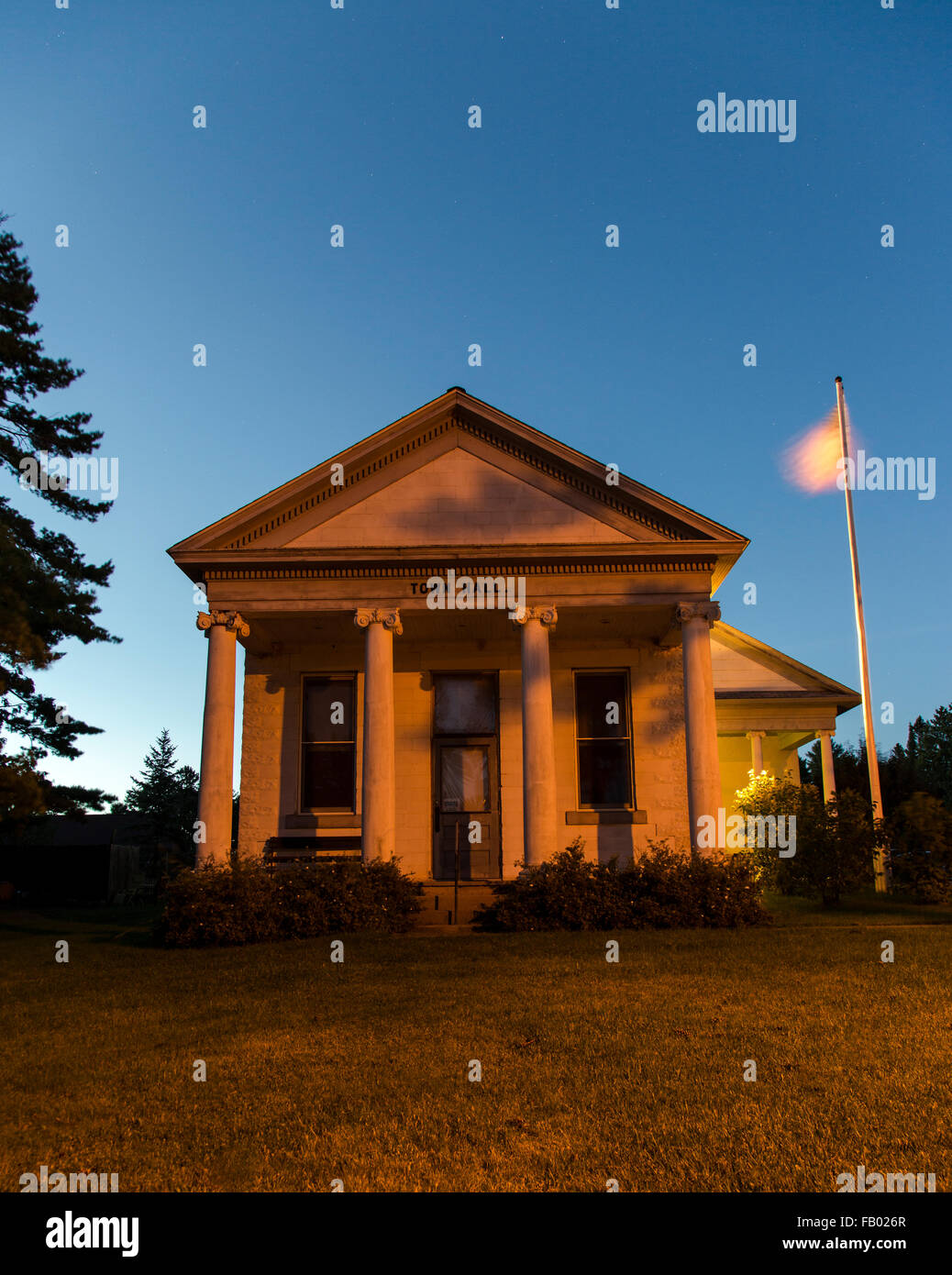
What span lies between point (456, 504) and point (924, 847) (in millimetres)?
11238

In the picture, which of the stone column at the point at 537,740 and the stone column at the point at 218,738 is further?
the stone column at the point at 537,740

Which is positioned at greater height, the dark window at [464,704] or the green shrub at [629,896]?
the dark window at [464,704]

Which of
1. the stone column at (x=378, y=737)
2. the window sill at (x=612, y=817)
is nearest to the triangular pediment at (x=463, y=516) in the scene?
the stone column at (x=378, y=737)

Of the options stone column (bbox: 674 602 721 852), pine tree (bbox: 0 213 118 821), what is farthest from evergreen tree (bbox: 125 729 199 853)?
stone column (bbox: 674 602 721 852)

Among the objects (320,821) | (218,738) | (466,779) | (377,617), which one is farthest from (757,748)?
(218,738)

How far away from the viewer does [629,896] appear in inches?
566

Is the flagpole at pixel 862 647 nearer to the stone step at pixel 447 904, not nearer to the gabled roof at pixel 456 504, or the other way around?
the gabled roof at pixel 456 504

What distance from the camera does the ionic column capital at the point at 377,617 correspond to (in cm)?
1627

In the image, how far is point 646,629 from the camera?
18.1 metres

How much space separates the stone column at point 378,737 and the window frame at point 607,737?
4.08 m

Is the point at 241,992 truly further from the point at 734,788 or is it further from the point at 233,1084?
the point at 734,788

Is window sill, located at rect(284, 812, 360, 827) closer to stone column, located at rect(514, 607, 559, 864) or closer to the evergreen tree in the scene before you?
stone column, located at rect(514, 607, 559, 864)

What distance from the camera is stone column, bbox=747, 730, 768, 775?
74.6 ft
